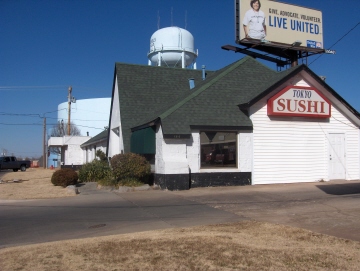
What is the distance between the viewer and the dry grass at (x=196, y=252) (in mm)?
5859

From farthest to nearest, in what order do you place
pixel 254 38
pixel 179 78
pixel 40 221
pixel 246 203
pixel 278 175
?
pixel 254 38 → pixel 179 78 → pixel 278 175 → pixel 246 203 → pixel 40 221

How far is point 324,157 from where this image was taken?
18172 millimetres

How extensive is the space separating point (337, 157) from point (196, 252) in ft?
45.7

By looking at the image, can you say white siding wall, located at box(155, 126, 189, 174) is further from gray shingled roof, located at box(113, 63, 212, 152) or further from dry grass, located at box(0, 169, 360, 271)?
dry grass, located at box(0, 169, 360, 271)

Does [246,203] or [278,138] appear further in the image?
[278,138]

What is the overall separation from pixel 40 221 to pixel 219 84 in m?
10.7

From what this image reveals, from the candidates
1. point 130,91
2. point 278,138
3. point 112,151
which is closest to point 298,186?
point 278,138

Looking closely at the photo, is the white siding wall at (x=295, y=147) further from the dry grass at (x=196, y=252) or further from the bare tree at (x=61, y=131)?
the bare tree at (x=61, y=131)

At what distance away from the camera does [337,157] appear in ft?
60.4

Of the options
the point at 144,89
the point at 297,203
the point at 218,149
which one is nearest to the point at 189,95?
the point at 218,149

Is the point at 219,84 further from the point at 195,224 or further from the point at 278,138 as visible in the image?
the point at 195,224

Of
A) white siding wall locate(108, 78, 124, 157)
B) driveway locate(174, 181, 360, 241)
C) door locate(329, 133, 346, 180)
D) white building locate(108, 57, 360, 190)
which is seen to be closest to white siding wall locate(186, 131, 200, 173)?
white building locate(108, 57, 360, 190)

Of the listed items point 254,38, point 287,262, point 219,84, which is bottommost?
→ point 287,262

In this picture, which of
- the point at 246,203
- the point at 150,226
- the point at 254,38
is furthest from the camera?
the point at 254,38
